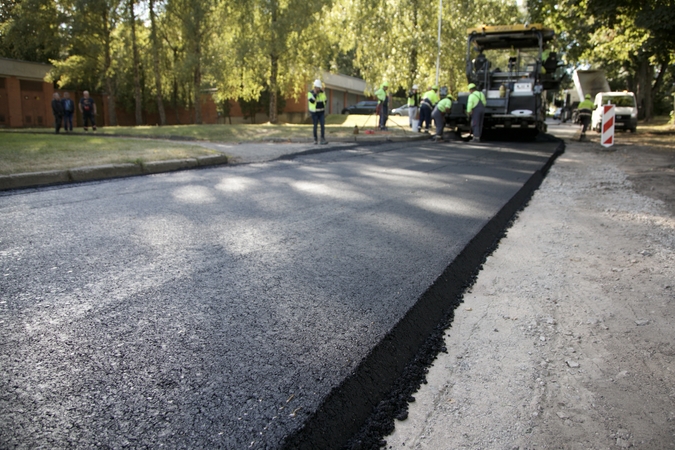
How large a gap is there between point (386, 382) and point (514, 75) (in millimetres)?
16904

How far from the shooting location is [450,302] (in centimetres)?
347

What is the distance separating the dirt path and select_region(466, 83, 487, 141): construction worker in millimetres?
10710

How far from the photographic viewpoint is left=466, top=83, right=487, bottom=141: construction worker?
50.9 ft

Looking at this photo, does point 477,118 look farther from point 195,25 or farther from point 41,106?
point 41,106

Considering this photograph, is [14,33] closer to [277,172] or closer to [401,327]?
[277,172]

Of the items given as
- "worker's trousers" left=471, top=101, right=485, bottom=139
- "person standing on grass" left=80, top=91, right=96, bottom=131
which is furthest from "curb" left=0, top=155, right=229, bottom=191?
"person standing on grass" left=80, top=91, right=96, bottom=131

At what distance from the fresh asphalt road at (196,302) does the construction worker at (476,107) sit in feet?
32.5

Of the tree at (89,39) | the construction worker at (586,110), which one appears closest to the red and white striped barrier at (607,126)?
the construction worker at (586,110)

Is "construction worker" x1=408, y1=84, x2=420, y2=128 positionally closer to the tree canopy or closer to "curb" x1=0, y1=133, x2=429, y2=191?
the tree canopy

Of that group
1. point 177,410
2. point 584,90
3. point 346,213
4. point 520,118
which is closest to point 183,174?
point 346,213

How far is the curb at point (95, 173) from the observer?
23.3 feet

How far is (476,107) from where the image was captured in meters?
15.9

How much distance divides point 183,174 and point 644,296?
7083 mm

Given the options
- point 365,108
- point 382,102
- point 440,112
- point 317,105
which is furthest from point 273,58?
point 365,108
